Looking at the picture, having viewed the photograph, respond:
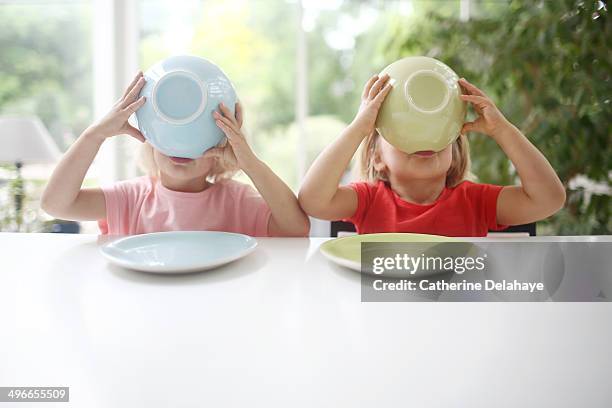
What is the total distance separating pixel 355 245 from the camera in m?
0.74

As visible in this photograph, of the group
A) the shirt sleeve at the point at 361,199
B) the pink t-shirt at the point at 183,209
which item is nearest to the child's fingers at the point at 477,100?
the shirt sleeve at the point at 361,199

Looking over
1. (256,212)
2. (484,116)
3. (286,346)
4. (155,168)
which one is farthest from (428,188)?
(286,346)

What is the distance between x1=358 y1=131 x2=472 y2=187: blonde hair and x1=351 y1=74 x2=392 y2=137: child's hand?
265 millimetres

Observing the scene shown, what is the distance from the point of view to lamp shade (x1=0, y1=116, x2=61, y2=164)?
2053 millimetres

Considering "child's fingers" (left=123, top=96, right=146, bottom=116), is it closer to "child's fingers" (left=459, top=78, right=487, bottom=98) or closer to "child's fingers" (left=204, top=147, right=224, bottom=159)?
"child's fingers" (left=204, top=147, right=224, bottom=159)

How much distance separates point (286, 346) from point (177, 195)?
0.67 metres

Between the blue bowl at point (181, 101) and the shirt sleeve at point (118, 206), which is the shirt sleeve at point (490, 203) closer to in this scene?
the blue bowl at point (181, 101)

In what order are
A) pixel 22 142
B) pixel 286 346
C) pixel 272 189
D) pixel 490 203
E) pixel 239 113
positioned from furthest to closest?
pixel 22 142 → pixel 490 203 → pixel 272 189 → pixel 239 113 → pixel 286 346

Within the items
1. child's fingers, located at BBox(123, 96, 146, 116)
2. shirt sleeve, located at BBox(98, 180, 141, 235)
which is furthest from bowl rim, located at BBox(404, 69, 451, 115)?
shirt sleeve, located at BBox(98, 180, 141, 235)

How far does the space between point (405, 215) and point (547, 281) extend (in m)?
0.46

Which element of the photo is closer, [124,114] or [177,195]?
[124,114]

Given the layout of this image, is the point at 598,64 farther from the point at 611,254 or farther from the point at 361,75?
the point at 361,75

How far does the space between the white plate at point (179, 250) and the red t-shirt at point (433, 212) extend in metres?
0.35

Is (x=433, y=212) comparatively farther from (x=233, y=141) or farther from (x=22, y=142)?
(x=22, y=142)
